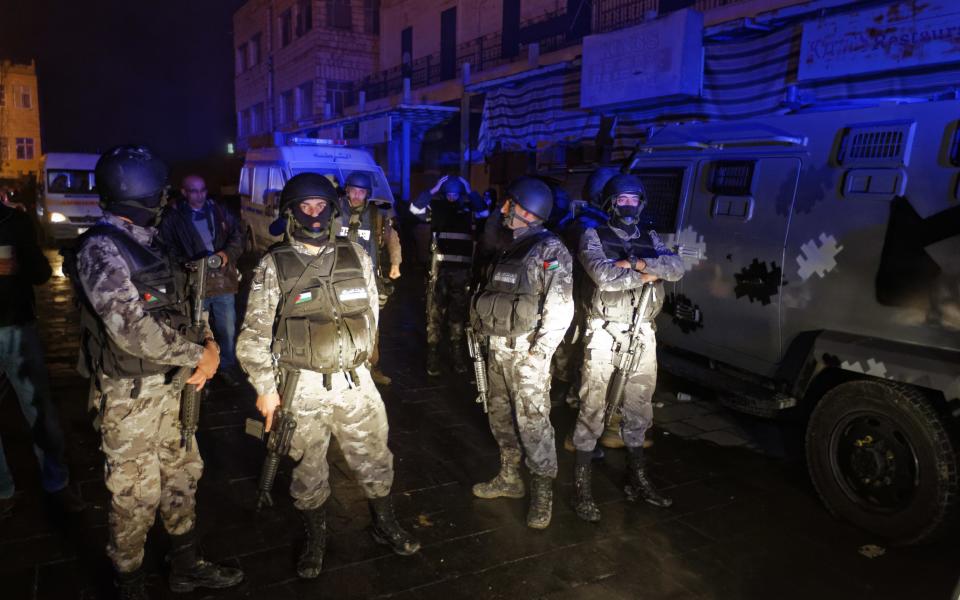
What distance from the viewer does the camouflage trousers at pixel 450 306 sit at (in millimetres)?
6824

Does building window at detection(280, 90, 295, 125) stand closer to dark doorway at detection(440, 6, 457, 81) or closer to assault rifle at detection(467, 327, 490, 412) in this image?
dark doorway at detection(440, 6, 457, 81)

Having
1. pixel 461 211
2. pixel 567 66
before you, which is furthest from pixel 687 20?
pixel 461 211

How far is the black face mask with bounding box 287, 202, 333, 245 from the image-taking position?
10.6ft

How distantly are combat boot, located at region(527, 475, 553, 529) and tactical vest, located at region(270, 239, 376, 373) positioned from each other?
54.5 inches

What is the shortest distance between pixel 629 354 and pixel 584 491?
0.89m

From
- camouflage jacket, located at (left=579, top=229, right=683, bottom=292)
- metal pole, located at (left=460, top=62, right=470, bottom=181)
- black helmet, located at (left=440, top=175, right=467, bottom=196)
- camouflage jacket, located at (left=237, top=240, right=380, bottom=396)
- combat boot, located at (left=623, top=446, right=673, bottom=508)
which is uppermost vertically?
metal pole, located at (left=460, top=62, right=470, bottom=181)

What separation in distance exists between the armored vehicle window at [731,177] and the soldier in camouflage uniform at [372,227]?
9.14 feet

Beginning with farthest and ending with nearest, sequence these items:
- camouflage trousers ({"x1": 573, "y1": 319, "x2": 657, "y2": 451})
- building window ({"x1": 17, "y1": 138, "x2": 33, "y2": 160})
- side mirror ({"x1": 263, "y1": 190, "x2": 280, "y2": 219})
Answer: building window ({"x1": 17, "y1": 138, "x2": 33, "y2": 160}) < side mirror ({"x1": 263, "y1": 190, "x2": 280, "y2": 219}) < camouflage trousers ({"x1": 573, "y1": 319, "x2": 657, "y2": 451})

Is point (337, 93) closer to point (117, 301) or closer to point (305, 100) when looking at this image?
point (305, 100)

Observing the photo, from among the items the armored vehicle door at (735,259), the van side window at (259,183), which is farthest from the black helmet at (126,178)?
the van side window at (259,183)

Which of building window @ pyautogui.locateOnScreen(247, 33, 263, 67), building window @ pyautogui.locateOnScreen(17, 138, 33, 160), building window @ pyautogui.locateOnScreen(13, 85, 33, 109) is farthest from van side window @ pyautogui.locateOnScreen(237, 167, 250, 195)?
building window @ pyautogui.locateOnScreen(13, 85, 33, 109)

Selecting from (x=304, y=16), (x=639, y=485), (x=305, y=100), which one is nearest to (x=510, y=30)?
(x=305, y=100)

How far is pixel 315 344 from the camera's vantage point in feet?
10.3

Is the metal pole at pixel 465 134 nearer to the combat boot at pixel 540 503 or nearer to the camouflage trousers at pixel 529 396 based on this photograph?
the camouflage trousers at pixel 529 396
